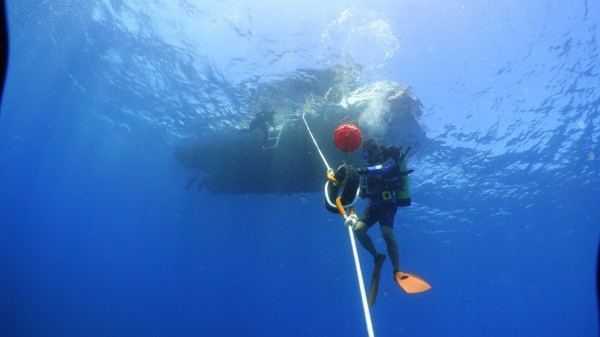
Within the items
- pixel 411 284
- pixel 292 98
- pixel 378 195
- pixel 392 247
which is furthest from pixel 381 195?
pixel 292 98

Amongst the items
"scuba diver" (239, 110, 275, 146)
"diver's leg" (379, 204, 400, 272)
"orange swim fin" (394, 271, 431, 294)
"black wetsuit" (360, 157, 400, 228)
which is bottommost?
"orange swim fin" (394, 271, 431, 294)

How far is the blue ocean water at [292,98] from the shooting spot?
1341cm

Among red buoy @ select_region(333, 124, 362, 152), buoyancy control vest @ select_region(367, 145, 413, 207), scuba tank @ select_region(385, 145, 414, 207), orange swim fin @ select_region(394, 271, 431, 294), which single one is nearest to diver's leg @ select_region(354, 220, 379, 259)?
buoyancy control vest @ select_region(367, 145, 413, 207)

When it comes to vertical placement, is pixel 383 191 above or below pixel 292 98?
below

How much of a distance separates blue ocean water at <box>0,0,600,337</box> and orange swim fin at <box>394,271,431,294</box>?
227cm

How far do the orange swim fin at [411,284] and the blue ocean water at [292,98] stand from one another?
2274 mm

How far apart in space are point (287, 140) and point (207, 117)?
21.4 feet

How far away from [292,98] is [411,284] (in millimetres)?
12778

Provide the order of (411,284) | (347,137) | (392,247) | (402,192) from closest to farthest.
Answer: (411,284), (347,137), (392,247), (402,192)

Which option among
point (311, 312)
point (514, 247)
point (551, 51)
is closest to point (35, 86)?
point (551, 51)

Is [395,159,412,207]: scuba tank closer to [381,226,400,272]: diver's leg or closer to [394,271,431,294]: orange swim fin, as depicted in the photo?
[381,226,400,272]: diver's leg

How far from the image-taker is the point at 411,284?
5340mm

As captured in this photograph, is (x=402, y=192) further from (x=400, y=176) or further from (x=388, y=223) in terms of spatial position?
(x=388, y=223)

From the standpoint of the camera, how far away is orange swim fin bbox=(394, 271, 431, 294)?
5108 millimetres
